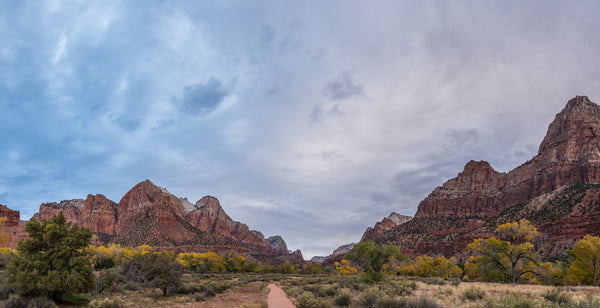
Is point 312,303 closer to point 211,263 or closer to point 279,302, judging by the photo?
point 279,302

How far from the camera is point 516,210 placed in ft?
298

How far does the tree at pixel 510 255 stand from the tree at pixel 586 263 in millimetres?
3235

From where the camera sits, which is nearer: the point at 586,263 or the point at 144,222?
the point at 586,263

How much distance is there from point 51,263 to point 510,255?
39.1 metres

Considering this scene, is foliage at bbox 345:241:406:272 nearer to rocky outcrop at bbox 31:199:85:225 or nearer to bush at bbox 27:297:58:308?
bush at bbox 27:297:58:308

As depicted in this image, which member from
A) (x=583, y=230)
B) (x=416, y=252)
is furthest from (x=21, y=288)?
(x=416, y=252)

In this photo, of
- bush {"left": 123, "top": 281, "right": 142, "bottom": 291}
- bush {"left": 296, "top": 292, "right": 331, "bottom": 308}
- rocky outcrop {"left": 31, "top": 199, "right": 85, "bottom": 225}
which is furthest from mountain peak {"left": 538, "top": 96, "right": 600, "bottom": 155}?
rocky outcrop {"left": 31, "top": 199, "right": 85, "bottom": 225}

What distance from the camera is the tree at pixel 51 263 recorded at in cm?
1483

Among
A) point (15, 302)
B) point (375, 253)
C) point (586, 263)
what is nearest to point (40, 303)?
point (15, 302)

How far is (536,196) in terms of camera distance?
359 feet

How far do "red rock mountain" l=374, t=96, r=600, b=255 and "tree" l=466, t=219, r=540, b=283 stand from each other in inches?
1789

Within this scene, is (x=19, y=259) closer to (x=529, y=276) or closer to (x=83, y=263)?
(x=83, y=263)

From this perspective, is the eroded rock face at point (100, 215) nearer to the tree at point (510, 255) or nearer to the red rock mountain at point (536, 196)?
the red rock mountain at point (536, 196)

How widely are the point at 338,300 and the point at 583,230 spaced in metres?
74.7
